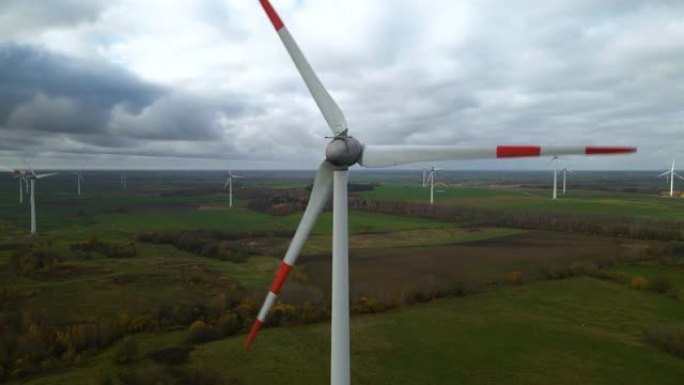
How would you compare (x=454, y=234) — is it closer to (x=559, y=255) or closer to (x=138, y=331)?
(x=559, y=255)

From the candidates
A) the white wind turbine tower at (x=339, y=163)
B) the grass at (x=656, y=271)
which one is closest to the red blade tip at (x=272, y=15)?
the white wind turbine tower at (x=339, y=163)

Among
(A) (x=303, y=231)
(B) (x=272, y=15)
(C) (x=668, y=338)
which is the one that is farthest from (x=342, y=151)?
(C) (x=668, y=338)

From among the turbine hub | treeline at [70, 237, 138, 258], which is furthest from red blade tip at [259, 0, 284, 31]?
treeline at [70, 237, 138, 258]

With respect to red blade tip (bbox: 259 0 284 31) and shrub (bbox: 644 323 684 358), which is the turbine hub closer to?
red blade tip (bbox: 259 0 284 31)

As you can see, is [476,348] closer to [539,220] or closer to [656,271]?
[656,271]

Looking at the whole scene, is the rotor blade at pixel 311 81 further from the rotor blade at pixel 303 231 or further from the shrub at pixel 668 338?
the shrub at pixel 668 338

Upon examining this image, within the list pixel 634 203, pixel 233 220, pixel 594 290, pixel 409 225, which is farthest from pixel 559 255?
pixel 634 203
